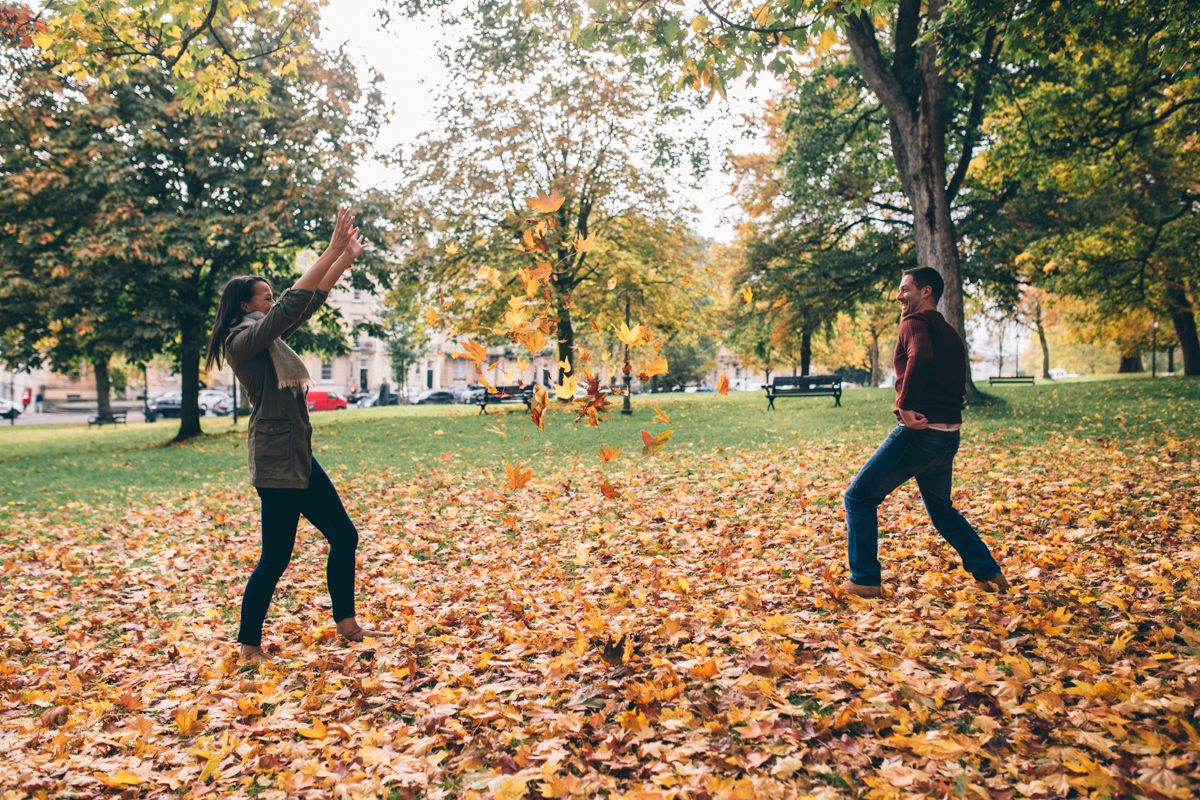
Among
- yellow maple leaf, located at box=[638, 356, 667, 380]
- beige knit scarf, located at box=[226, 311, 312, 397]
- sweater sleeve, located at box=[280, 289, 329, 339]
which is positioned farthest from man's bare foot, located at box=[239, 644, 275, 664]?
yellow maple leaf, located at box=[638, 356, 667, 380]

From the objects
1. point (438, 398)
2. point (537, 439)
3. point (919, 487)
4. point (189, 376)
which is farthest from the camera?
point (438, 398)

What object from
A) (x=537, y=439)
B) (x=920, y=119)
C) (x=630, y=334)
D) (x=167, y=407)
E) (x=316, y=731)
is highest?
(x=920, y=119)

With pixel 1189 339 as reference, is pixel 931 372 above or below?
below

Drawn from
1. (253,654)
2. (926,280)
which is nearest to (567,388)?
(926,280)

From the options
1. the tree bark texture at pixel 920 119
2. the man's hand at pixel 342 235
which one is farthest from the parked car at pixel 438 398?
the man's hand at pixel 342 235

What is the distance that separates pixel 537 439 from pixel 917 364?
37.6 ft

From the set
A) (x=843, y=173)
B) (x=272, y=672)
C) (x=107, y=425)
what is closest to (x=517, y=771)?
(x=272, y=672)

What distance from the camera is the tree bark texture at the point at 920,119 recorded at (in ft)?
38.3

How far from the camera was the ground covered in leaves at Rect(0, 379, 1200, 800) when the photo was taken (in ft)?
8.43

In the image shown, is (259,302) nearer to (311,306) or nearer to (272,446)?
(311,306)

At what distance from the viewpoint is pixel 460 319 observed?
72.2 ft

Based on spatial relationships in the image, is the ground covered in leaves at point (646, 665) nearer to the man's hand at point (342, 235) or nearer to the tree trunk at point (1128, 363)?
the man's hand at point (342, 235)

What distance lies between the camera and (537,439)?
14656 mm

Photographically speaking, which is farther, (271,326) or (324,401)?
(324,401)
